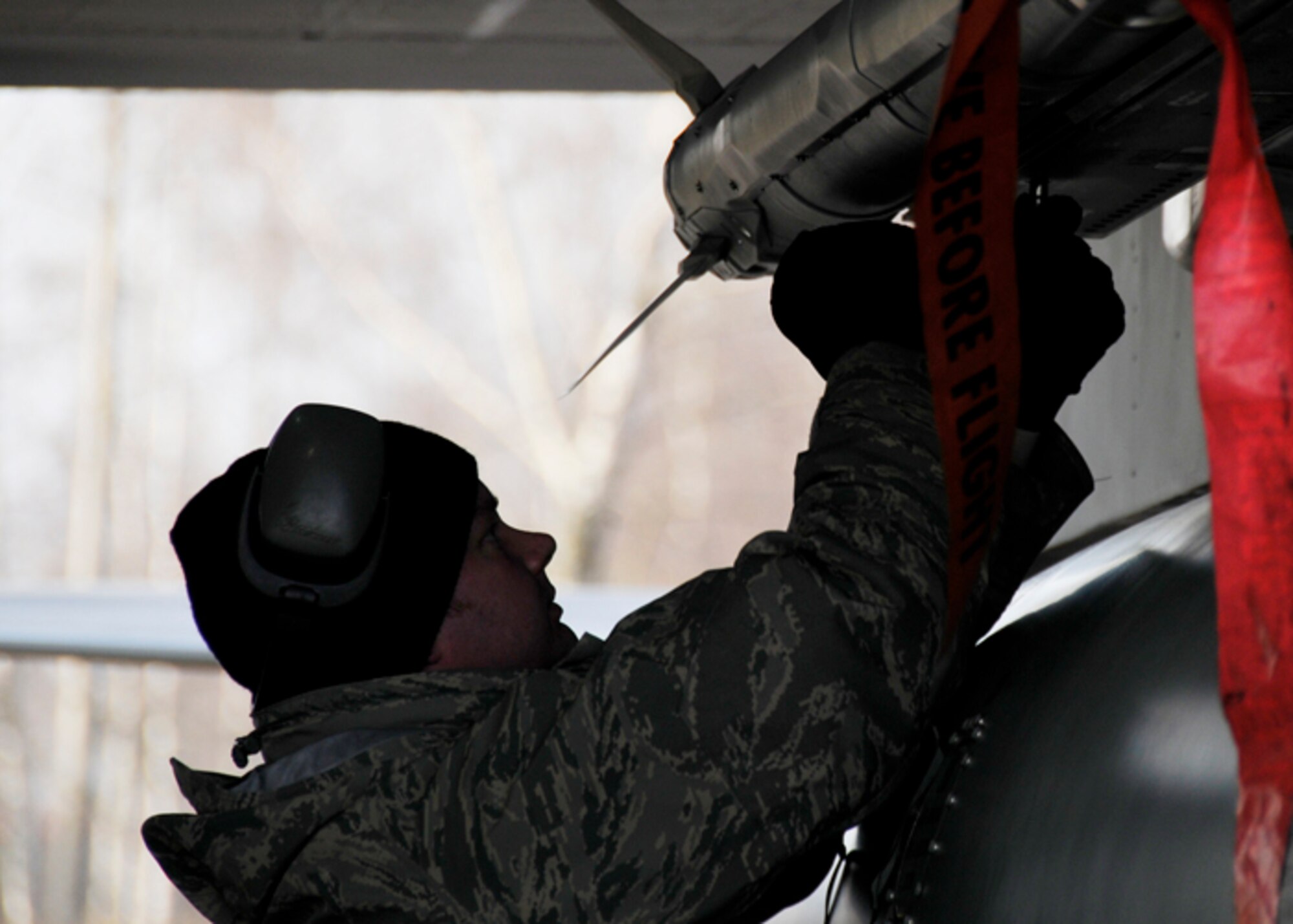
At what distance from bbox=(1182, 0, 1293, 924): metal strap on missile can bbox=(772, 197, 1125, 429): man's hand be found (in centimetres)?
34

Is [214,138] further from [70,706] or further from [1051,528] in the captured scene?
[1051,528]

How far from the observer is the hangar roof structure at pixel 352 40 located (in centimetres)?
189

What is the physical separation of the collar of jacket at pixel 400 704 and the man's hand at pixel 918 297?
1.24ft

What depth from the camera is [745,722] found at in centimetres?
103

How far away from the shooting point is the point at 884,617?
1016 millimetres

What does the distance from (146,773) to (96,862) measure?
76cm

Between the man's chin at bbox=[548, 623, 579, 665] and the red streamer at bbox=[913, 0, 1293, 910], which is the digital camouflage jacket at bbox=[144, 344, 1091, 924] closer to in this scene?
the man's chin at bbox=[548, 623, 579, 665]

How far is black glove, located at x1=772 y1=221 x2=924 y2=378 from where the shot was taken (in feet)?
3.53

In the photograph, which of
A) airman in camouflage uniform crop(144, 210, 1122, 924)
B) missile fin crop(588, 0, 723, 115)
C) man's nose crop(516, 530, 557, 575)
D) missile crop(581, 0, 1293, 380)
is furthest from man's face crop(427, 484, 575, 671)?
missile fin crop(588, 0, 723, 115)

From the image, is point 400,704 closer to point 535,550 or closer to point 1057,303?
point 535,550

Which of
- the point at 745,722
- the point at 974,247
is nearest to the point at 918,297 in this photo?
the point at 974,247

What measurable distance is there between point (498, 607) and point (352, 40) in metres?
1.09

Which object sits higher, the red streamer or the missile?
the missile

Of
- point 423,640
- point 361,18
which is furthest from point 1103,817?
point 361,18
